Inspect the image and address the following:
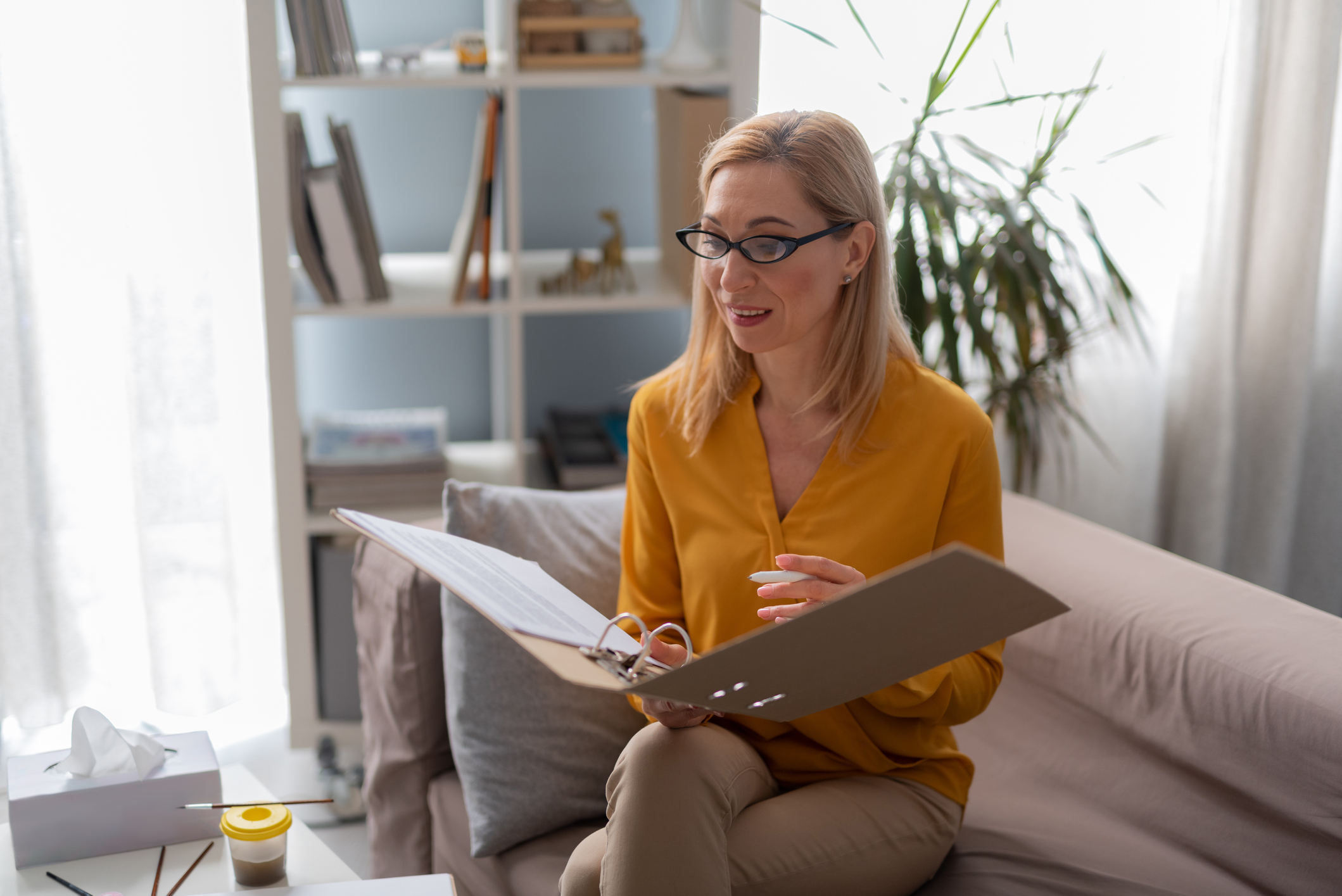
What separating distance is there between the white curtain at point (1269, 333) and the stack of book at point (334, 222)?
168cm

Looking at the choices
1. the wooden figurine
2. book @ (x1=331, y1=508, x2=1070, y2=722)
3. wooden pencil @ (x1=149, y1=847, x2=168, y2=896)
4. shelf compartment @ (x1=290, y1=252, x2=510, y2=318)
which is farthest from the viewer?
the wooden figurine

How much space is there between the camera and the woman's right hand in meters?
1.17

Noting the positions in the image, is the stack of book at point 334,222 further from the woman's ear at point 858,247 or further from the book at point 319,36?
the woman's ear at point 858,247

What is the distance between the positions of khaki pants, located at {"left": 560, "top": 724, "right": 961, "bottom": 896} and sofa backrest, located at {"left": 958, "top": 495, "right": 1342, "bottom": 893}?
0.22 metres

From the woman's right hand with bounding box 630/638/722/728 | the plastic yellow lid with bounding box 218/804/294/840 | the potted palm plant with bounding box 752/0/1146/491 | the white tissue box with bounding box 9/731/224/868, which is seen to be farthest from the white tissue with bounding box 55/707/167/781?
the potted palm plant with bounding box 752/0/1146/491

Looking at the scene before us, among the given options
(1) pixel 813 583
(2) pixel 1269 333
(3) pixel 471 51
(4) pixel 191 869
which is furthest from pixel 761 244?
(2) pixel 1269 333

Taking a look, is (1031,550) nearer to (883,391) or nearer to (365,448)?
(883,391)

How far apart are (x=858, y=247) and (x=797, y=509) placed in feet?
1.03

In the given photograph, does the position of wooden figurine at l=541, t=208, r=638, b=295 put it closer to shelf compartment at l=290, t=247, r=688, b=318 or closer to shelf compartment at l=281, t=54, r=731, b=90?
shelf compartment at l=290, t=247, r=688, b=318

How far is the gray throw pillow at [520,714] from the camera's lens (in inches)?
55.2

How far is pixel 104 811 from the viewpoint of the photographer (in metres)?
1.23

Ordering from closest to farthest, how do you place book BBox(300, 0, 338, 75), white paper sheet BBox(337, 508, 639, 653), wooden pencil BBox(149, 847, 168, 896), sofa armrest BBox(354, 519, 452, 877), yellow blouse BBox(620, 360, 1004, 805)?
white paper sheet BBox(337, 508, 639, 653) → wooden pencil BBox(149, 847, 168, 896) → yellow blouse BBox(620, 360, 1004, 805) → sofa armrest BBox(354, 519, 452, 877) → book BBox(300, 0, 338, 75)

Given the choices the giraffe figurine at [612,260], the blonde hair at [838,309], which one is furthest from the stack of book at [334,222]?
the blonde hair at [838,309]

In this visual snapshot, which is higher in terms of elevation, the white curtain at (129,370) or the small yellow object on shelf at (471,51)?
the small yellow object on shelf at (471,51)
